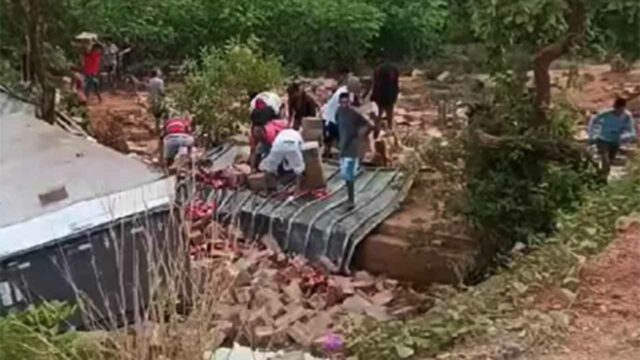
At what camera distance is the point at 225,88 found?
1500cm

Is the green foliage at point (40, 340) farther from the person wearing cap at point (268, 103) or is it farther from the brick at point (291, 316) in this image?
the person wearing cap at point (268, 103)

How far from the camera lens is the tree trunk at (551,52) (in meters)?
10.1

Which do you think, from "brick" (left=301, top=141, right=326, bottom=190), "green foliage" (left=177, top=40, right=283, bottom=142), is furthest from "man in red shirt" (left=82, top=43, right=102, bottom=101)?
"brick" (left=301, top=141, right=326, bottom=190)

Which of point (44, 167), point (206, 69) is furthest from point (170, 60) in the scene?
point (44, 167)

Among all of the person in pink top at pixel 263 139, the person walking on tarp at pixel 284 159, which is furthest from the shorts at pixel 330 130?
the person walking on tarp at pixel 284 159

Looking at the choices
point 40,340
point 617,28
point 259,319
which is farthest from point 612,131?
point 40,340

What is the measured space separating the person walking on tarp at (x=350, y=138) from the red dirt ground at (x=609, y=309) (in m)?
4.10

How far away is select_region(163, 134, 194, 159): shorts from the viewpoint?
1227cm

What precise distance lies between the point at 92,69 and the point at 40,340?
45.2 feet

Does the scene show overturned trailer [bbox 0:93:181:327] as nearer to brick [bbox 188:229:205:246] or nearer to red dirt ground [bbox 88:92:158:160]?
brick [bbox 188:229:205:246]

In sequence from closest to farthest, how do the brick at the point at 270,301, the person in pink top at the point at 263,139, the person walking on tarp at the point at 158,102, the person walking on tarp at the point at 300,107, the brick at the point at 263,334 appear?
1. the brick at the point at 263,334
2. the brick at the point at 270,301
3. the person in pink top at the point at 263,139
4. the person walking on tarp at the point at 300,107
5. the person walking on tarp at the point at 158,102

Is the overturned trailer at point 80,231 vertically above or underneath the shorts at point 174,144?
above

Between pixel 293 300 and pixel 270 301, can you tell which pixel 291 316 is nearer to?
pixel 270 301

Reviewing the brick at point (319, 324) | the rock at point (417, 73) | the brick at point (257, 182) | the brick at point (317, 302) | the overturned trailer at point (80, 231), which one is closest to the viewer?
the overturned trailer at point (80, 231)
